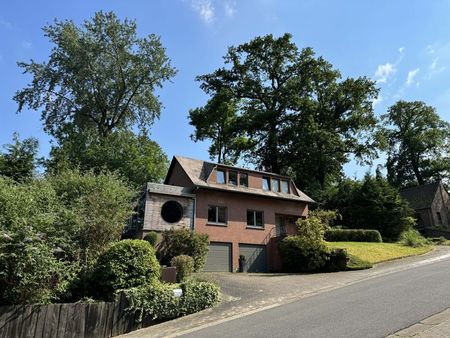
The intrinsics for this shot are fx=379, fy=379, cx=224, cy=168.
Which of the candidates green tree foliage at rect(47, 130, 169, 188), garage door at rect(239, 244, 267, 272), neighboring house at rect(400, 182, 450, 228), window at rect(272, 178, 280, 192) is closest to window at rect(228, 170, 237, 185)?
window at rect(272, 178, 280, 192)

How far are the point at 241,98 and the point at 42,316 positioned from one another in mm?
38509

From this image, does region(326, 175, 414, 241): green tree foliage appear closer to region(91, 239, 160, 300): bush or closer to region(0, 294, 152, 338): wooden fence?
region(91, 239, 160, 300): bush

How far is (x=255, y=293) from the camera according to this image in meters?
15.0

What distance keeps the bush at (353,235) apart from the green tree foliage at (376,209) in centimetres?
334

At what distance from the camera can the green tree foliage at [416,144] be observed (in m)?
57.2

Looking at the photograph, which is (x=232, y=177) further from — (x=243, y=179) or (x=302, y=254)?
(x=302, y=254)

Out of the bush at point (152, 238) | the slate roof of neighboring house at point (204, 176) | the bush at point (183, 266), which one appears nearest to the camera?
the bush at point (183, 266)

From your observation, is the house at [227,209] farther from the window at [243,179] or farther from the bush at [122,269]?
the bush at [122,269]

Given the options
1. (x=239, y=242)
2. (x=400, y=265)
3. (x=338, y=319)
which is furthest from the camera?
(x=239, y=242)

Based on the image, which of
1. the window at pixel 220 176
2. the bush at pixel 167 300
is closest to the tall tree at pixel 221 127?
the window at pixel 220 176

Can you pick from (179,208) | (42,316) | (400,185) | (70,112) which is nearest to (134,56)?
(70,112)

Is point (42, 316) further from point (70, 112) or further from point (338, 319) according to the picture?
point (70, 112)

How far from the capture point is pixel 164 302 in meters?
12.6

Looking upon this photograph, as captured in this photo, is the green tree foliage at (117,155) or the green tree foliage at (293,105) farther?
the green tree foliage at (293,105)
